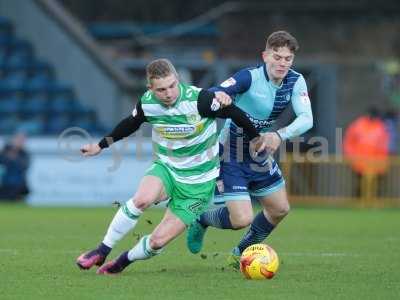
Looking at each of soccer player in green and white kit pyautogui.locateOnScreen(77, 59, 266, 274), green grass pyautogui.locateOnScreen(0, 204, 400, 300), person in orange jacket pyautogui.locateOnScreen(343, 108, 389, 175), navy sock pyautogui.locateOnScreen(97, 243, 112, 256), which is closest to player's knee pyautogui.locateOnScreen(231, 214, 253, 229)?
green grass pyautogui.locateOnScreen(0, 204, 400, 300)

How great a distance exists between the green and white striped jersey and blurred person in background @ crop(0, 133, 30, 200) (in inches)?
434

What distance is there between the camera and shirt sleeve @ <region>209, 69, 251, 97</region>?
9.94 metres

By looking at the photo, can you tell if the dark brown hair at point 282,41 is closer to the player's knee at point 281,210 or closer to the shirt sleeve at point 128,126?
the shirt sleeve at point 128,126

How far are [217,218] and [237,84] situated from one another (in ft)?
3.95

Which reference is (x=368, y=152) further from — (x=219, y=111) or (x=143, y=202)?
(x=143, y=202)

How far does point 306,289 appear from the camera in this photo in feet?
28.0

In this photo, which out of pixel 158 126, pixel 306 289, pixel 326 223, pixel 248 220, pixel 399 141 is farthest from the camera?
pixel 399 141

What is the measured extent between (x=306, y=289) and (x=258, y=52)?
1603 centimetres

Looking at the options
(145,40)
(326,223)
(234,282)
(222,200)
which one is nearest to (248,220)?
(222,200)

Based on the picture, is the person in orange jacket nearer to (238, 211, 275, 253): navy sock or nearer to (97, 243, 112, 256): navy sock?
(238, 211, 275, 253): navy sock

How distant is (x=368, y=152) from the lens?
22047 mm

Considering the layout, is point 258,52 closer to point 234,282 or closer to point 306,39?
point 306,39

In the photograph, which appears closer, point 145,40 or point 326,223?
point 326,223

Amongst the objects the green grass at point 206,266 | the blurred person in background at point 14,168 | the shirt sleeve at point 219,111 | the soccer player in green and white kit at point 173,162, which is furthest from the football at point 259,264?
the blurred person in background at point 14,168
